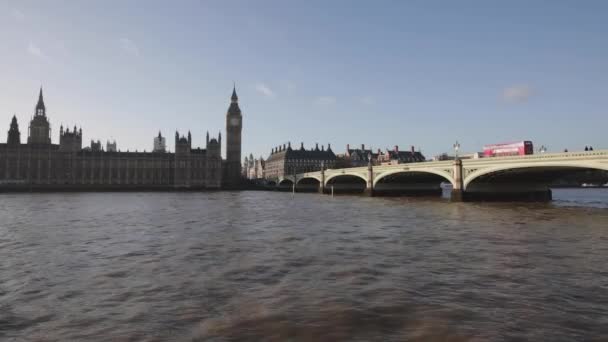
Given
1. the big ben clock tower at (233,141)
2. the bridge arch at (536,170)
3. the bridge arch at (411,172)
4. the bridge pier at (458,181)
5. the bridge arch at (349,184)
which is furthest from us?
the big ben clock tower at (233,141)

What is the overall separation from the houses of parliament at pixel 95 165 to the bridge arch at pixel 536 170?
98.2 m

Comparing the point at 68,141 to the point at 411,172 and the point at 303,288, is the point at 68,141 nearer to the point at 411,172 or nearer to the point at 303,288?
the point at 411,172

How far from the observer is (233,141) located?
167 metres

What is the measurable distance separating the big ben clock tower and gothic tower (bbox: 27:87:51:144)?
63.4m

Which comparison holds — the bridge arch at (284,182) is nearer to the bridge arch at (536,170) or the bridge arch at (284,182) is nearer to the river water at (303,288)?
the bridge arch at (536,170)

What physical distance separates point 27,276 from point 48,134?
157m

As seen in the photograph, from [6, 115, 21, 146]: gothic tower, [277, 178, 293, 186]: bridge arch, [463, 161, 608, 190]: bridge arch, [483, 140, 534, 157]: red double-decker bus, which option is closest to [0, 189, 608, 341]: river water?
[463, 161, 608, 190]: bridge arch

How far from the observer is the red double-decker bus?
150ft

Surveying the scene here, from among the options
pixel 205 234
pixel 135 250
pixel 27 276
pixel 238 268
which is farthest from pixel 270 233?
pixel 27 276

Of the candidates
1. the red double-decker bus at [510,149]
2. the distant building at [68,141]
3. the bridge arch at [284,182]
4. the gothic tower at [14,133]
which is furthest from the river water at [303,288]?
the gothic tower at [14,133]

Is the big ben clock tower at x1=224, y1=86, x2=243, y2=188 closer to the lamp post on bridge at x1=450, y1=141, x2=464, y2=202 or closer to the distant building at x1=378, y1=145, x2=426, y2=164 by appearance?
the distant building at x1=378, y1=145, x2=426, y2=164

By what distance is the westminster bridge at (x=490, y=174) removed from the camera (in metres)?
37.0

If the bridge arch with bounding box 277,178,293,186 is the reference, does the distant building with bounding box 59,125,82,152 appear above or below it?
above

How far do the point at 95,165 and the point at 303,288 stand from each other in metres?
143
